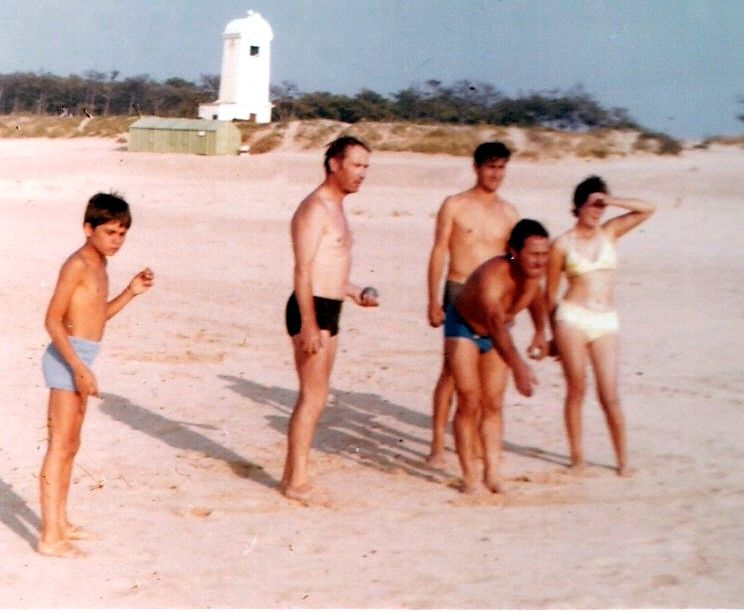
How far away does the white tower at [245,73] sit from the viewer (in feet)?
181

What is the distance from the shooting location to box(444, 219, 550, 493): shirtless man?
6.14m

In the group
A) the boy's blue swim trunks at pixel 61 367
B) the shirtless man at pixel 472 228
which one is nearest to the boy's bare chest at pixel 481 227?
the shirtless man at pixel 472 228

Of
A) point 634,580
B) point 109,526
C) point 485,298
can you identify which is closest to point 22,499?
point 109,526

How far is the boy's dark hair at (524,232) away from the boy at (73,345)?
77.7 inches

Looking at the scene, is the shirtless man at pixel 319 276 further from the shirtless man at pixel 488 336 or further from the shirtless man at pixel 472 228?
the shirtless man at pixel 472 228

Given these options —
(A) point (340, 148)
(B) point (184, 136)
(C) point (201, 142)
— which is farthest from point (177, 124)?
(A) point (340, 148)

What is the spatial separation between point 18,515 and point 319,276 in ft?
6.41

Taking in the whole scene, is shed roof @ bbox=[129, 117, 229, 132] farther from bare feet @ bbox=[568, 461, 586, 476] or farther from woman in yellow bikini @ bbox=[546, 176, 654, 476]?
bare feet @ bbox=[568, 461, 586, 476]

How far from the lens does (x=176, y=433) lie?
816 centimetres

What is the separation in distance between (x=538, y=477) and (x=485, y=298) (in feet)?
4.68

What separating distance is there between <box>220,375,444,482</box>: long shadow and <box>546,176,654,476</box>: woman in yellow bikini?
1.05 metres

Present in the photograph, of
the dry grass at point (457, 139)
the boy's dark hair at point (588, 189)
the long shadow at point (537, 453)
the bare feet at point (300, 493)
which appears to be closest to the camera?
the bare feet at point (300, 493)

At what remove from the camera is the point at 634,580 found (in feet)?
17.0

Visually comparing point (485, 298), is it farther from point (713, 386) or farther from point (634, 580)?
point (713, 386)
